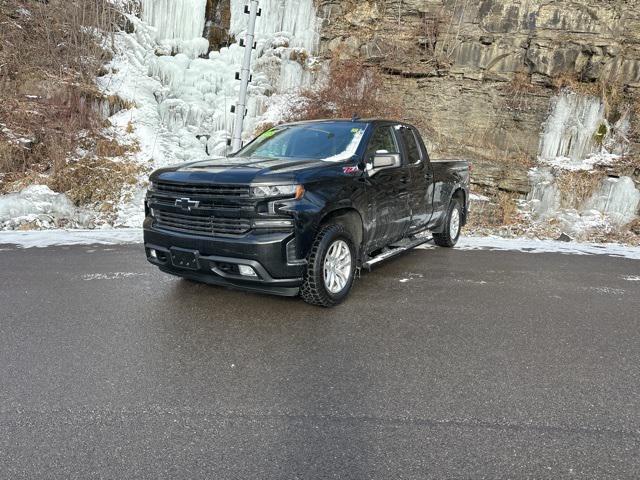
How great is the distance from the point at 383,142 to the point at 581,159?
13.3 meters

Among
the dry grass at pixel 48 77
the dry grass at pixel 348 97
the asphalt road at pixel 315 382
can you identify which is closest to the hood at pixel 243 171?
the asphalt road at pixel 315 382

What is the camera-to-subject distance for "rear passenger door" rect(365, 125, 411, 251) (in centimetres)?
537

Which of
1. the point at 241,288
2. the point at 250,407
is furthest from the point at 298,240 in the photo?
the point at 250,407

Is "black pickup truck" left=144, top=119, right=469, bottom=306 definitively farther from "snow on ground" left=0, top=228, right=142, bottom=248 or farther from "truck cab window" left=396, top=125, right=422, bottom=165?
"snow on ground" left=0, top=228, right=142, bottom=248

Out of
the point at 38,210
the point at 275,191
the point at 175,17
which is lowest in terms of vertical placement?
the point at 38,210

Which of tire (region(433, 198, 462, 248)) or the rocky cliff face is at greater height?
the rocky cliff face

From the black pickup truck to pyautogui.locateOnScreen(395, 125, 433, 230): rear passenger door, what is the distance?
1.16 feet

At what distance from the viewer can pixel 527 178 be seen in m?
15.5

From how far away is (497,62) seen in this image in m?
17.2

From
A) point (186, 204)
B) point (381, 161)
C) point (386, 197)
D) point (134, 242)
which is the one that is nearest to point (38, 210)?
point (134, 242)

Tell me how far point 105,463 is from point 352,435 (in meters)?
1.30

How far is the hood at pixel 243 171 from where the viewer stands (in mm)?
4281

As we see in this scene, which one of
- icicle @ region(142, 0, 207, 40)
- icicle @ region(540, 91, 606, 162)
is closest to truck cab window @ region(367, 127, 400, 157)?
icicle @ region(540, 91, 606, 162)

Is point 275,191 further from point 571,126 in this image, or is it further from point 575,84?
point 575,84
